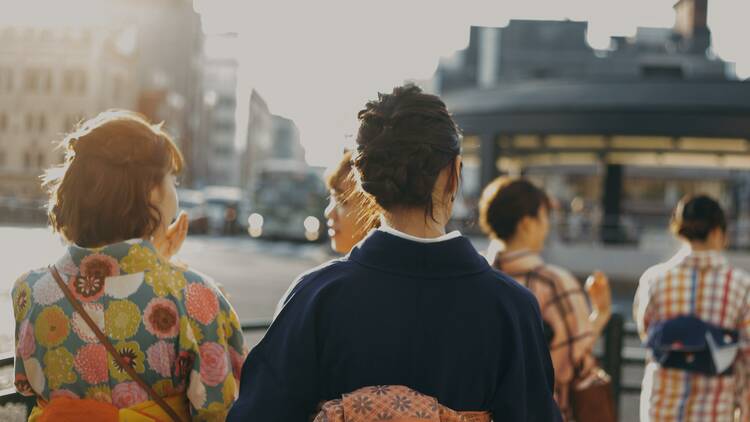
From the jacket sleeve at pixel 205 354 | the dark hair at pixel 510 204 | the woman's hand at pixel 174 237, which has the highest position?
the dark hair at pixel 510 204

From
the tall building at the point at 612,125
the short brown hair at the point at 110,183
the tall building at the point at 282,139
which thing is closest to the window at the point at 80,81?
the tall building at the point at 612,125

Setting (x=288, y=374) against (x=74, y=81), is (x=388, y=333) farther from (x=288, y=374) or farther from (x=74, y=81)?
(x=74, y=81)

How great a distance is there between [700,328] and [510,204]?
1.07 meters

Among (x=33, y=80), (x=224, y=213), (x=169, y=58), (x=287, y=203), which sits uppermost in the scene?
(x=169, y=58)

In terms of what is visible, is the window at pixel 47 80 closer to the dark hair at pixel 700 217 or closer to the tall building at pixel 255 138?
the dark hair at pixel 700 217

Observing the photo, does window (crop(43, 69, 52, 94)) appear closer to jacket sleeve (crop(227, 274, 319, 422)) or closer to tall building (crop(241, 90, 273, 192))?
jacket sleeve (crop(227, 274, 319, 422))

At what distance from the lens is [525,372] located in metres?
2.11

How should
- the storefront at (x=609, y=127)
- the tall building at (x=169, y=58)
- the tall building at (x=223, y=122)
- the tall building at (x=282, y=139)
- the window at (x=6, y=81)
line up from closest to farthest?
the storefront at (x=609, y=127), the window at (x=6, y=81), the tall building at (x=169, y=58), the tall building at (x=223, y=122), the tall building at (x=282, y=139)

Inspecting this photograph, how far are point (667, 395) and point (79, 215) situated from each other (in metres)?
2.83

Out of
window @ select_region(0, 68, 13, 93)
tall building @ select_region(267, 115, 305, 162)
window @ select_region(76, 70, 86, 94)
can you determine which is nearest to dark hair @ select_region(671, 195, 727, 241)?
window @ select_region(0, 68, 13, 93)

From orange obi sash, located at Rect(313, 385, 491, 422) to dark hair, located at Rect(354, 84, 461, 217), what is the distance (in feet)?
1.38

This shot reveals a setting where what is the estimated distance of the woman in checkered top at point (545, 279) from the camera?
351cm

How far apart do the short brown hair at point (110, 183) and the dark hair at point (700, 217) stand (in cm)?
256

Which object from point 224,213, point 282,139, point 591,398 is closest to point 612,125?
point 591,398
